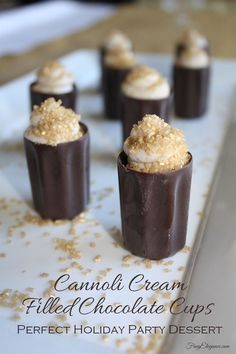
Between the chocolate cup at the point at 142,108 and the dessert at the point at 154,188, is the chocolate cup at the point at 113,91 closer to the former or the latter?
the chocolate cup at the point at 142,108

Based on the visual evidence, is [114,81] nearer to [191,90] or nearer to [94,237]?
[191,90]

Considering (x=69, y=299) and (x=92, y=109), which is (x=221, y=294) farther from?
(x=92, y=109)

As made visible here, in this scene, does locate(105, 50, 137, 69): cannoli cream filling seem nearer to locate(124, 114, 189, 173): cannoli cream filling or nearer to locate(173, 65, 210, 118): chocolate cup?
locate(173, 65, 210, 118): chocolate cup

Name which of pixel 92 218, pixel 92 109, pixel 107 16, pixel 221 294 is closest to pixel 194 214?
pixel 92 218

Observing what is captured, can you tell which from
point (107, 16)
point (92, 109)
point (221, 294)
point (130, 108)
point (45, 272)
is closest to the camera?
point (221, 294)

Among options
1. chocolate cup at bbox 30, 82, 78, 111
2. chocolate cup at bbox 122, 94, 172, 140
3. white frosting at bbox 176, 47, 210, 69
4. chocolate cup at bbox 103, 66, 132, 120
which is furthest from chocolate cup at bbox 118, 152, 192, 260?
white frosting at bbox 176, 47, 210, 69

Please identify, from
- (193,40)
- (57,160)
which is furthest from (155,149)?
(193,40)
